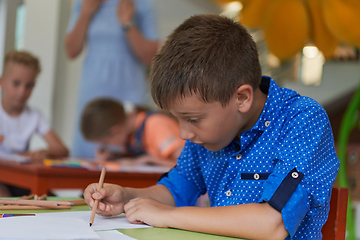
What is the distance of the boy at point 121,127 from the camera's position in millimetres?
1687

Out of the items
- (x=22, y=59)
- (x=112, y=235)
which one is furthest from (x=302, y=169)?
(x=22, y=59)

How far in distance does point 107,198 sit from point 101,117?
1126 millimetres

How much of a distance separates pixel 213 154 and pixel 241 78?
0.60 feet

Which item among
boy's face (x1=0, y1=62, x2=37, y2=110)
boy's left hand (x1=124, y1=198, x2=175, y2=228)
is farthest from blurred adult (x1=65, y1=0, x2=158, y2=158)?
boy's left hand (x1=124, y1=198, x2=175, y2=228)

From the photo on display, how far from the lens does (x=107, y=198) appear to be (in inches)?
27.0

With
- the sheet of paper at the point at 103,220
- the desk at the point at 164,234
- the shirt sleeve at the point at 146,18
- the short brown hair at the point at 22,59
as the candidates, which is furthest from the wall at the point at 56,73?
the desk at the point at 164,234

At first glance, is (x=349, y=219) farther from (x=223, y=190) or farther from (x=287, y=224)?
(x=287, y=224)

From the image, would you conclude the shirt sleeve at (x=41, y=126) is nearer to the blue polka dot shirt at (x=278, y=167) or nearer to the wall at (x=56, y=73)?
the wall at (x=56, y=73)

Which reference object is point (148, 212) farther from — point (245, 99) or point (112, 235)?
point (245, 99)

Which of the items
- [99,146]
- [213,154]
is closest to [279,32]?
[213,154]

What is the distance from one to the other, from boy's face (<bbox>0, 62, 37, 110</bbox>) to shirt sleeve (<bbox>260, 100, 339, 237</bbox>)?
1.42 meters

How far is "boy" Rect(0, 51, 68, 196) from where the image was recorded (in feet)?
5.81

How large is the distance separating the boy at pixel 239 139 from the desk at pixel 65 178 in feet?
1.36

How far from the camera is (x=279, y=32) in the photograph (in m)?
1.16
